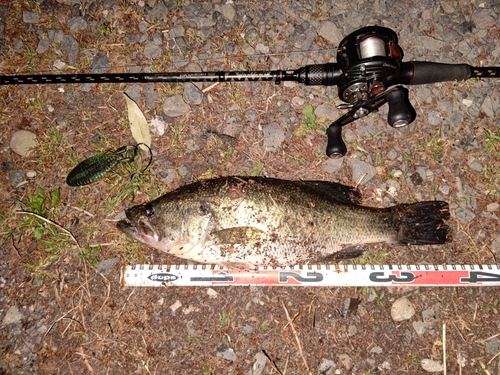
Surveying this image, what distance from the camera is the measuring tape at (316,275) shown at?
141 inches

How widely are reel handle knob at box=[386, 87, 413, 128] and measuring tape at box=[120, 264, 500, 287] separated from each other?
1.61 m

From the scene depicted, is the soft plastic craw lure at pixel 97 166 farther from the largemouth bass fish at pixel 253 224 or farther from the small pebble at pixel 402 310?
the small pebble at pixel 402 310

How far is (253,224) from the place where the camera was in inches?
125

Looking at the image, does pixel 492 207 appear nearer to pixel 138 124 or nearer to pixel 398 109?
pixel 398 109

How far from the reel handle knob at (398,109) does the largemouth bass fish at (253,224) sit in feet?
3.08

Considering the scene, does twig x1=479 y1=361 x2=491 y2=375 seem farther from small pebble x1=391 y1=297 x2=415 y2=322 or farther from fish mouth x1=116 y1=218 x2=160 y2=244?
fish mouth x1=116 y1=218 x2=160 y2=244

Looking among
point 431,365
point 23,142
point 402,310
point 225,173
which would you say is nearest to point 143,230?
point 225,173

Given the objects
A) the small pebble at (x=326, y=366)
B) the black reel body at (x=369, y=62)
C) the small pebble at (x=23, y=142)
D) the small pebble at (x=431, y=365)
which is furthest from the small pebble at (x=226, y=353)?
the small pebble at (x=23, y=142)

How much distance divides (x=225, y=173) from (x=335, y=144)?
1.31m

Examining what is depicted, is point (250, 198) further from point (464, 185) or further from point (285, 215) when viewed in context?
point (464, 185)

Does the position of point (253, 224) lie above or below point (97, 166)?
above

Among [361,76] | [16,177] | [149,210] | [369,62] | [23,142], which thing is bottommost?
[16,177]

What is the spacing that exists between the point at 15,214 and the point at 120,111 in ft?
5.60

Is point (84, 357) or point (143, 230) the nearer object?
point (143, 230)
